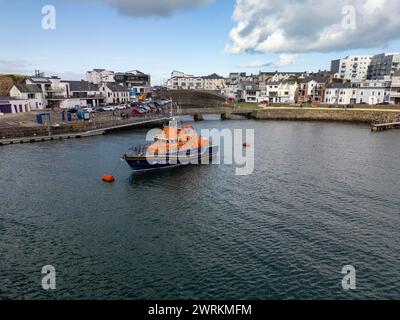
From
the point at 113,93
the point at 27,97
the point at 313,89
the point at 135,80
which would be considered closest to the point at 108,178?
the point at 27,97

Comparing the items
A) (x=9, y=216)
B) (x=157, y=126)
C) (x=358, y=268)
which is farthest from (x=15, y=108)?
(x=358, y=268)

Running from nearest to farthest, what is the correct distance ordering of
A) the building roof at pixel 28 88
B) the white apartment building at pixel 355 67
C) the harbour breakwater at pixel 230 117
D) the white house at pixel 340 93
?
1. the harbour breakwater at pixel 230 117
2. the building roof at pixel 28 88
3. the white house at pixel 340 93
4. the white apartment building at pixel 355 67

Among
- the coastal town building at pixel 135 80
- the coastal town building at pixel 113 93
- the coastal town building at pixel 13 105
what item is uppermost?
the coastal town building at pixel 135 80

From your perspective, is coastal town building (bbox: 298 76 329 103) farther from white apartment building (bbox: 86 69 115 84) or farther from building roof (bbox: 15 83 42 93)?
building roof (bbox: 15 83 42 93)

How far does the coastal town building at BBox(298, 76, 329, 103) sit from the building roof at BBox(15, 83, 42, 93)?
4267 inches

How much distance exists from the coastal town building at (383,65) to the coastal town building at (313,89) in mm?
43891

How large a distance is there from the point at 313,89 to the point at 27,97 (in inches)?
4477

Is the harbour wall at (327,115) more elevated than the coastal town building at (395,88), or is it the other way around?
the coastal town building at (395,88)

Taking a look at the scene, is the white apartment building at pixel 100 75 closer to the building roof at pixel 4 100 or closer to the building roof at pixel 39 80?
the building roof at pixel 39 80

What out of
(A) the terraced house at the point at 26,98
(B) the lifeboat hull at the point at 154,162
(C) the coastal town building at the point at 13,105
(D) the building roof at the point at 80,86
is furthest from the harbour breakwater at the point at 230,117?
(D) the building roof at the point at 80,86

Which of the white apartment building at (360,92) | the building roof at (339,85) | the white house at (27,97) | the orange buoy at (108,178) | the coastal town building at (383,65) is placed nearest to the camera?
the orange buoy at (108,178)

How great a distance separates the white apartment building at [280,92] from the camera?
139000mm

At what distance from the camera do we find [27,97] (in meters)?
95.2

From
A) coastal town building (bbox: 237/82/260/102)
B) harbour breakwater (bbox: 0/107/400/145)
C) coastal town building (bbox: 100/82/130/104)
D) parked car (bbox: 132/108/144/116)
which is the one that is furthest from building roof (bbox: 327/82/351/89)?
coastal town building (bbox: 100/82/130/104)
